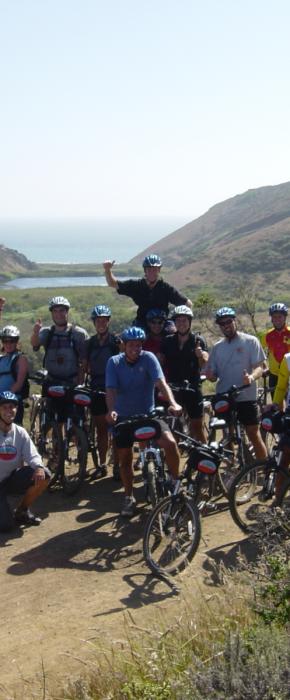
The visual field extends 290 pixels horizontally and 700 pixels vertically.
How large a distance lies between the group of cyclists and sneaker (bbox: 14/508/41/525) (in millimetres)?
12

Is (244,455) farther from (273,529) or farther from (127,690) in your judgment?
(127,690)

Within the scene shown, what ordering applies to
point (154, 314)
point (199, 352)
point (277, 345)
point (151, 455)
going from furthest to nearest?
point (277, 345)
point (154, 314)
point (199, 352)
point (151, 455)

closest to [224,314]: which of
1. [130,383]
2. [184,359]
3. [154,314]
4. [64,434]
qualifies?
[184,359]

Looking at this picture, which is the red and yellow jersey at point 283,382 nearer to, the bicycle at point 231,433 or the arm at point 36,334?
the bicycle at point 231,433

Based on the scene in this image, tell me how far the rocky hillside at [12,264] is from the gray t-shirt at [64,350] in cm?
14254

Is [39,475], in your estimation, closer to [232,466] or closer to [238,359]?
[232,466]

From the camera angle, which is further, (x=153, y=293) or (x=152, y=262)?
(x=153, y=293)

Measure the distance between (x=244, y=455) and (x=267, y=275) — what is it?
8024 centimetres

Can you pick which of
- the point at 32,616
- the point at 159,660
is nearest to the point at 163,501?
the point at 32,616

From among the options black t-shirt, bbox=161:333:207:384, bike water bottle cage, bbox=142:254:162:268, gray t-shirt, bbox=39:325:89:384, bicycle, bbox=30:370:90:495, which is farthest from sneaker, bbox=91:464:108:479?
bike water bottle cage, bbox=142:254:162:268

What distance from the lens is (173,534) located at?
6.04 metres

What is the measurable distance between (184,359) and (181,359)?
3 centimetres

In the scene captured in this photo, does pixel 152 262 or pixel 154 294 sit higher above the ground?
pixel 152 262

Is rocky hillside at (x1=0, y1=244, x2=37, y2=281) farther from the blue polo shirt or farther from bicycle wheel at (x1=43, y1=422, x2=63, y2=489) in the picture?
the blue polo shirt
